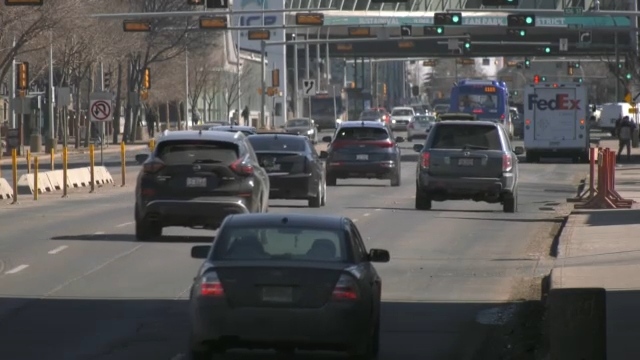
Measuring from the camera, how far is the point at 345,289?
11.4 metres

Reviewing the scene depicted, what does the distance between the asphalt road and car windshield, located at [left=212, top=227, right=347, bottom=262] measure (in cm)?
119

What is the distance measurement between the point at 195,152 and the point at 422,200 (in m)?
9.65

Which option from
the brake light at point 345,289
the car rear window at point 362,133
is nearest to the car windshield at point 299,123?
the car rear window at point 362,133

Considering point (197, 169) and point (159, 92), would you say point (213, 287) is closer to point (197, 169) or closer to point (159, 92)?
point (197, 169)

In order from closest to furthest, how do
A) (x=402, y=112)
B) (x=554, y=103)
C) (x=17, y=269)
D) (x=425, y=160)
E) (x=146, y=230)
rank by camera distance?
(x=17, y=269)
(x=146, y=230)
(x=425, y=160)
(x=554, y=103)
(x=402, y=112)

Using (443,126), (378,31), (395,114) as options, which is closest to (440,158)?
(443,126)

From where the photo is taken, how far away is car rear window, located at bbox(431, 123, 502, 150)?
29938mm

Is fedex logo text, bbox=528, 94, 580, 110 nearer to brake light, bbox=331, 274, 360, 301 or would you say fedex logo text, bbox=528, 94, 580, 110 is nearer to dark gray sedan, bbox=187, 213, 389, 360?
dark gray sedan, bbox=187, 213, 389, 360

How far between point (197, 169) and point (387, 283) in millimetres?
4653

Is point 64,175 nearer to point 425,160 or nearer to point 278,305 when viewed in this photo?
point 425,160

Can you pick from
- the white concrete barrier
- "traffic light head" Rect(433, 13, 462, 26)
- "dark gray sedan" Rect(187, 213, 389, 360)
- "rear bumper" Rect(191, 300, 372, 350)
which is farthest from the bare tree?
"rear bumper" Rect(191, 300, 372, 350)

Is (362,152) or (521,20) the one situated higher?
(521,20)

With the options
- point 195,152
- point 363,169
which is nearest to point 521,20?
point 363,169

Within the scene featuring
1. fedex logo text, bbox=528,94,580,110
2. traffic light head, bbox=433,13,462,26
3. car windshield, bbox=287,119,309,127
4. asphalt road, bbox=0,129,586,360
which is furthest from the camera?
car windshield, bbox=287,119,309,127
